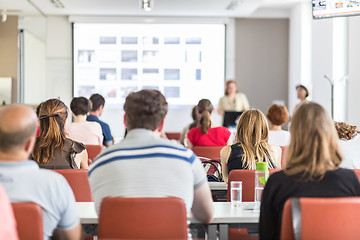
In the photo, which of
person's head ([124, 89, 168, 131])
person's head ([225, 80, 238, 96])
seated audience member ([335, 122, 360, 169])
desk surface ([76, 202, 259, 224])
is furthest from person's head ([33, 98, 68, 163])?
person's head ([225, 80, 238, 96])

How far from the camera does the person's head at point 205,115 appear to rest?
6094 mm

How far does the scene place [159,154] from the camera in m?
2.25

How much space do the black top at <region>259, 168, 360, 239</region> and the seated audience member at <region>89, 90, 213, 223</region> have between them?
31cm

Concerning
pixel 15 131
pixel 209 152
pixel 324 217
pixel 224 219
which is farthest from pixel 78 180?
pixel 209 152

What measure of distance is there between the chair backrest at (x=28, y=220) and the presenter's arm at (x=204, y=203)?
705 mm

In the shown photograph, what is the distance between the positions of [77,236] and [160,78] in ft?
32.6

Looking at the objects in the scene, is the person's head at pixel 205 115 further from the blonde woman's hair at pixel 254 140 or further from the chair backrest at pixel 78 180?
the chair backrest at pixel 78 180

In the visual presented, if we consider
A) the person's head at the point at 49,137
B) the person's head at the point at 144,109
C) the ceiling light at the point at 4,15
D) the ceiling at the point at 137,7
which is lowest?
the person's head at the point at 49,137

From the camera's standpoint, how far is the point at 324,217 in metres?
2.11

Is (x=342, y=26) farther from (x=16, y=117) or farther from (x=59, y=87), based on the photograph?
(x=16, y=117)

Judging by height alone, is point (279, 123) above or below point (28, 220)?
above

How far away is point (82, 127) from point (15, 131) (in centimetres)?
393

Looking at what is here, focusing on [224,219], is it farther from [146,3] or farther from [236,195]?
[146,3]

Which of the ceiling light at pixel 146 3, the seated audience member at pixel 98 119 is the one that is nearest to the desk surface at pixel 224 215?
the seated audience member at pixel 98 119
